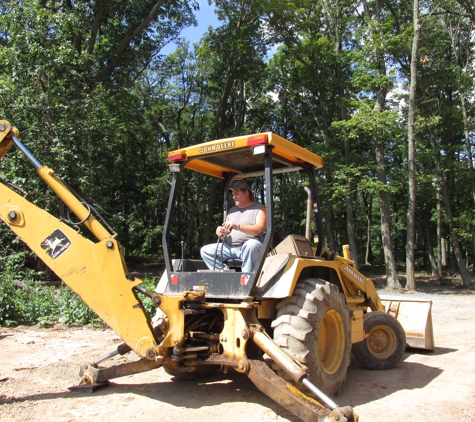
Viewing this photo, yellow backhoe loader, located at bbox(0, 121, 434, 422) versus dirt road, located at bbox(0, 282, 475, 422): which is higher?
yellow backhoe loader, located at bbox(0, 121, 434, 422)

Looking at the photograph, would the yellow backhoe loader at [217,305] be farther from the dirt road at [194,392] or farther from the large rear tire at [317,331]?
the dirt road at [194,392]

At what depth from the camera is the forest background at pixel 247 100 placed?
1376cm

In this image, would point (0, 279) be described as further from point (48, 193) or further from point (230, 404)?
point (230, 404)

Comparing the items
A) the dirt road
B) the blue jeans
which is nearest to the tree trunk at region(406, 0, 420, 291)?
the dirt road

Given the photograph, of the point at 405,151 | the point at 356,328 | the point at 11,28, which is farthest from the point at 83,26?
the point at 356,328

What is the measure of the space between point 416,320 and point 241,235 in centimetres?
378

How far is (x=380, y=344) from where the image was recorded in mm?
6250

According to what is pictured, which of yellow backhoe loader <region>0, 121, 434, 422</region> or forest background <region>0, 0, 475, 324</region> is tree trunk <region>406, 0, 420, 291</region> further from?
yellow backhoe loader <region>0, 121, 434, 422</region>

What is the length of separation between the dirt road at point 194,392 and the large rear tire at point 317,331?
36 centimetres

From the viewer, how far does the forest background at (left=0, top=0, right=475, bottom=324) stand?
45.1 feet

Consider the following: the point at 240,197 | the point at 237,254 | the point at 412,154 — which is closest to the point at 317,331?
the point at 237,254

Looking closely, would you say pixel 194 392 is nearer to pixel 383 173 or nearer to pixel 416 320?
pixel 416 320

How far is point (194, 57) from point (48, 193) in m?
19.8

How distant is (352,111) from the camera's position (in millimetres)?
23125
